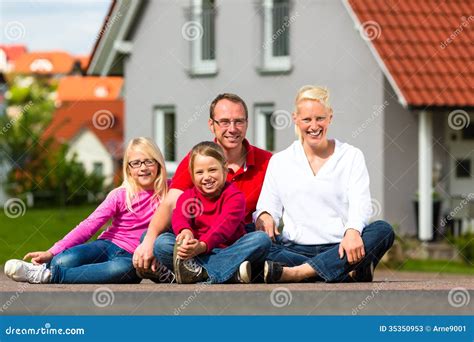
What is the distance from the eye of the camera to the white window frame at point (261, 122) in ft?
63.6

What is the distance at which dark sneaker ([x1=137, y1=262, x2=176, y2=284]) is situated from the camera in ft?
23.8

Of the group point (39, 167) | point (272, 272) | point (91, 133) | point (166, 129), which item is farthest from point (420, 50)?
point (91, 133)

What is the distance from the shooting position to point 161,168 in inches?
293

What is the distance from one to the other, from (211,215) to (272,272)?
420mm

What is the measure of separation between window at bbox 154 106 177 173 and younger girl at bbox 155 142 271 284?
1358 centimetres

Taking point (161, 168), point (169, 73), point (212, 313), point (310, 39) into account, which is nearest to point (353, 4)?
point (310, 39)

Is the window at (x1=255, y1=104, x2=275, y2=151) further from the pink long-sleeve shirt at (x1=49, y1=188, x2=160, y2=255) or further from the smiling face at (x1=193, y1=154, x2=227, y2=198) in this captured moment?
the smiling face at (x1=193, y1=154, x2=227, y2=198)

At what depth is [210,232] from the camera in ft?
23.2

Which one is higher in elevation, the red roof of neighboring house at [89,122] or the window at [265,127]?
the red roof of neighboring house at [89,122]

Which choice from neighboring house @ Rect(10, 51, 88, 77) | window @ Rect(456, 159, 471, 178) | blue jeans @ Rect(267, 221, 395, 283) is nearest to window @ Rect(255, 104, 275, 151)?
window @ Rect(456, 159, 471, 178)

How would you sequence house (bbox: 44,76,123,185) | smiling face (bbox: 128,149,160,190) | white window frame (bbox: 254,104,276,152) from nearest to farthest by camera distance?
smiling face (bbox: 128,149,160,190), white window frame (bbox: 254,104,276,152), house (bbox: 44,76,123,185)

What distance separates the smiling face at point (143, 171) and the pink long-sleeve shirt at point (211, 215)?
0.36 metres

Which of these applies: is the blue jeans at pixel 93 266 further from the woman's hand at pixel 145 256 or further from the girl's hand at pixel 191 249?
the girl's hand at pixel 191 249

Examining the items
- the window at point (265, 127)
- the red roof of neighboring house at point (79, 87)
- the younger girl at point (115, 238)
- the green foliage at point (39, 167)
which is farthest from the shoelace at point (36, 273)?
the red roof of neighboring house at point (79, 87)
